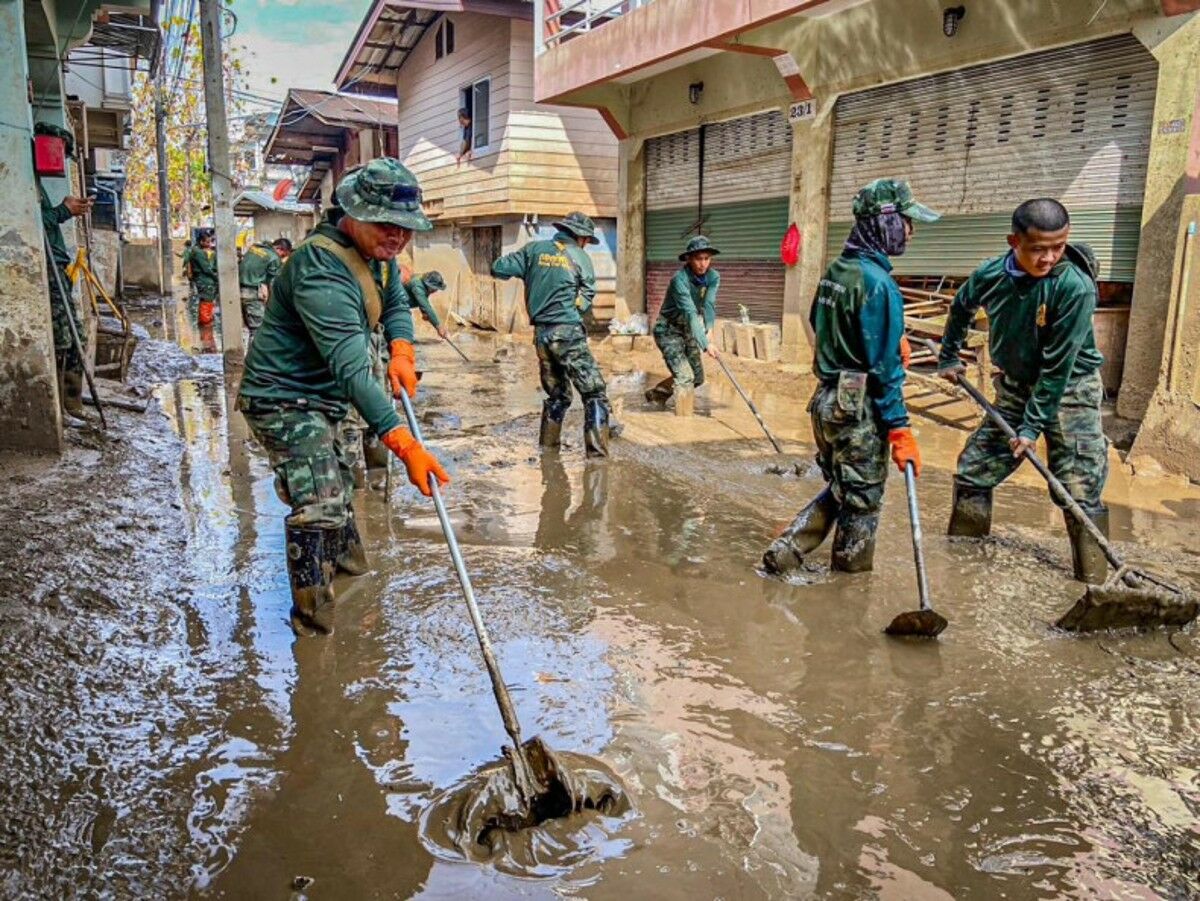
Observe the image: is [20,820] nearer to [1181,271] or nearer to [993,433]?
[993,433]

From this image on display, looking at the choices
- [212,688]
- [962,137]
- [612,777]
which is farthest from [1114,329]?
[212,688]

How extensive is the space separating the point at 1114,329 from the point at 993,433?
3657 millimetres

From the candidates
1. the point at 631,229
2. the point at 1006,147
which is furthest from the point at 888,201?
the point at 631,229

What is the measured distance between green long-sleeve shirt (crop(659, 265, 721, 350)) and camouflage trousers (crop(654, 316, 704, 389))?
88mm

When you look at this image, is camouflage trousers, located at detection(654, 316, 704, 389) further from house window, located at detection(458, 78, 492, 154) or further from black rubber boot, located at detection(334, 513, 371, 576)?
house window, located at detection(458, 78, 492, 154)

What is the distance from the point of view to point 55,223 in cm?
711

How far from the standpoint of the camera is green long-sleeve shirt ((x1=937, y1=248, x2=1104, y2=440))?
4156 mm

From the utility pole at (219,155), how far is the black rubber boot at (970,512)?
897 cm

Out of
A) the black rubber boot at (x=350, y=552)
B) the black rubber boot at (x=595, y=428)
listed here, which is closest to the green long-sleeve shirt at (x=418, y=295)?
the black rubber boot at (x=595, y=428)

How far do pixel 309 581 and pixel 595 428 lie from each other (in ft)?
12.1

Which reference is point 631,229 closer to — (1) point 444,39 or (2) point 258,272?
(2) point 258,272

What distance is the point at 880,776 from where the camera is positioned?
2799mm

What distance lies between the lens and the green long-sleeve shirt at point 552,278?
707 centimetres

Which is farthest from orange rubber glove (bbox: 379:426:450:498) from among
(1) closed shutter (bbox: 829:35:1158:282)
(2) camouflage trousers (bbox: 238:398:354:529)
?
(1) closed shutter (bbox: 829:35:1158:282)
